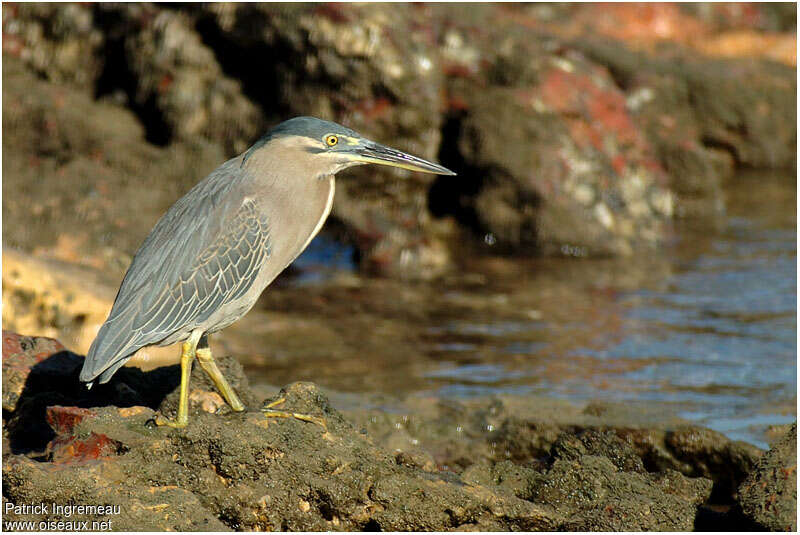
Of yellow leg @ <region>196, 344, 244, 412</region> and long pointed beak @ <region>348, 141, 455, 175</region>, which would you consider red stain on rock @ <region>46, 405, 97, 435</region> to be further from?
long pointed beak @ <region>348, 141, 455, 175</region>

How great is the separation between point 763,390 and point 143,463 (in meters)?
4.17

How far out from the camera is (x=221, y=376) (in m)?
4.14

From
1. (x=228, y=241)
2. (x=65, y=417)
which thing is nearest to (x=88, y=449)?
(x=65, y=417)

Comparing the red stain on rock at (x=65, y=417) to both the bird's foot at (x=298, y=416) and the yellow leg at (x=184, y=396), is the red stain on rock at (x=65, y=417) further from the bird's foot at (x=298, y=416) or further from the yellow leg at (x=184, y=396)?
the bird's foot at (x=298, y=416)

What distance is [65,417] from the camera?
3697 mm

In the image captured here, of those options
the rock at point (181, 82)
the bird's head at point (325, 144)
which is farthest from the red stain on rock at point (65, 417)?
the rock at point (181, 82)

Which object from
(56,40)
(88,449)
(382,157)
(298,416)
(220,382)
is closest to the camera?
(88,449)

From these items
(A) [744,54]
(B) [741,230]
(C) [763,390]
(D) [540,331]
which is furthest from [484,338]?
(A) [744,54]

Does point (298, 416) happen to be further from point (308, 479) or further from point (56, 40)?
point (56, 40)

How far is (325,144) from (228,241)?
0.59 meters

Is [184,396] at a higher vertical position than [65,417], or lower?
higher

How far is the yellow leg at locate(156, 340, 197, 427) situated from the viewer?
12.0ft

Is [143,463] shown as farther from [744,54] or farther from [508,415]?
[744,54]

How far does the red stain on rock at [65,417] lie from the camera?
12.0ft
